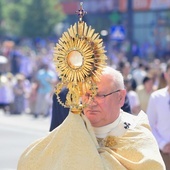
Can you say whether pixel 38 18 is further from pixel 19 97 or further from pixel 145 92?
pixel 145 92

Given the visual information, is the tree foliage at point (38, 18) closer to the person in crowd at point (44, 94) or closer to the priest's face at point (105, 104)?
the person in crowd at point (44, 94)

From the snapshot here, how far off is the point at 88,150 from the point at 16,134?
15.8m

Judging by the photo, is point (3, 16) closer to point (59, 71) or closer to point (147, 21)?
point (147, 21)

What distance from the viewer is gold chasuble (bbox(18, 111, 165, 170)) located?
4613 mm

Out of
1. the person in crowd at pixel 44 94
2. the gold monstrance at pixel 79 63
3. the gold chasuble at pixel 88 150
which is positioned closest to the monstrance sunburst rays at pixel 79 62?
the gold monstrance at pixel 79 63

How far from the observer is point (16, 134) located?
20359 mm

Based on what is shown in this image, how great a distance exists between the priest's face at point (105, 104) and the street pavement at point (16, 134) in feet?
28.5

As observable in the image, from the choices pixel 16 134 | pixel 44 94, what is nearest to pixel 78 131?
pixel 16 134

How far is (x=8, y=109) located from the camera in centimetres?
2689

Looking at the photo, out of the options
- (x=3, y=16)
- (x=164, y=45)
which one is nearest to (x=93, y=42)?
(x=164, y=45)

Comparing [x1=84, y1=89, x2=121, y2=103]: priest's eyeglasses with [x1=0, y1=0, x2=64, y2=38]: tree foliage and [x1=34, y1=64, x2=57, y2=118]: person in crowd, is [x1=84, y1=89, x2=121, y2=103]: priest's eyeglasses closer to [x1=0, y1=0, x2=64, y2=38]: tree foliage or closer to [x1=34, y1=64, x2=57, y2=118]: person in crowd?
[x1=34, y1=64, x2=57, y2=118]: person in crowd

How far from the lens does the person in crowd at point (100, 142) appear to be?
15.2 ft

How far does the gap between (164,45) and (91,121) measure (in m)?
48.9

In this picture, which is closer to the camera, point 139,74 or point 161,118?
point 161,118
